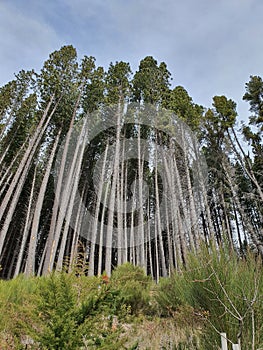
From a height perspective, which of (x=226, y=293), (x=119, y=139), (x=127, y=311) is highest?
(x=119, y=139)

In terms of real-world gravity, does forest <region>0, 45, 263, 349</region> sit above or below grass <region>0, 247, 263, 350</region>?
above

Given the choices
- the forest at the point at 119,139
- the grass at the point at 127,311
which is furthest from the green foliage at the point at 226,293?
the forest at the point at 119,139

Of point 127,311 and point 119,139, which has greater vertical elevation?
point 119,139

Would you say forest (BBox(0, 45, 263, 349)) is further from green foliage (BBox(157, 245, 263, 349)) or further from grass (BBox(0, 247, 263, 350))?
green foliage (BBox(157, 245, 263, 349))

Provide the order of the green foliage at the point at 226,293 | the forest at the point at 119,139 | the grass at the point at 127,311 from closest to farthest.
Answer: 1. the grass at the point at 127,311
2. the green foliage at the point at 226,293
3. the forest at the point at 119,139

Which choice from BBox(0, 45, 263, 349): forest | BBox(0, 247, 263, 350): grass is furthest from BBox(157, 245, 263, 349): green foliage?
BBox(0, 45, 263, 349): forest

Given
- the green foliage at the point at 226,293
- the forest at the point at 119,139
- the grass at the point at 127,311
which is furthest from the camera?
the forest at the point at 119,139

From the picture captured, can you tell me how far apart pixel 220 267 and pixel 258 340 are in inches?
25.5

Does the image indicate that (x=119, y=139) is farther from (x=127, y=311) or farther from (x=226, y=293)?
(x=226, y=293)

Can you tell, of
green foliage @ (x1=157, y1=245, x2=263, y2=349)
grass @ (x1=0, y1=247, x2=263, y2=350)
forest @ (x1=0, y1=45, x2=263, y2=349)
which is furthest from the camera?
forest @ (x1=0, y1=45, x2=263, y2=349)

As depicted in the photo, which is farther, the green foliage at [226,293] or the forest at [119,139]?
the forest at [119,139]

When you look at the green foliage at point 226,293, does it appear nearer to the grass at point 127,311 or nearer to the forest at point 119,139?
the grass at point 127,311

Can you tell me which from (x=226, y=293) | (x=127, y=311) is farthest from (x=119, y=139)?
(x=226, y=293)

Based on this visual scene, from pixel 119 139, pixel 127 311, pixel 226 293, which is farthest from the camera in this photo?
pixel 119 139
